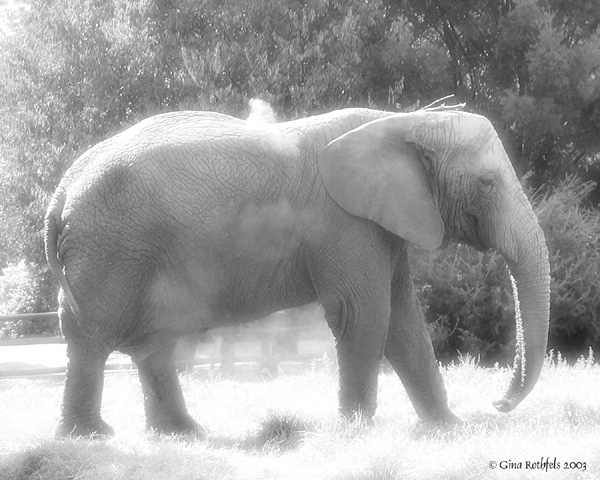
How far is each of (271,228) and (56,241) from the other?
62.4 inches

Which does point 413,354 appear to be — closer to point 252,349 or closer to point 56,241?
point 56,241

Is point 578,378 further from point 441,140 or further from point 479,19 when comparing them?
point 479,19

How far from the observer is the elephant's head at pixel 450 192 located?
657cm

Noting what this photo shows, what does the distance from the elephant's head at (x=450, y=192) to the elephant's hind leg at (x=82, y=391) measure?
2.13 meters

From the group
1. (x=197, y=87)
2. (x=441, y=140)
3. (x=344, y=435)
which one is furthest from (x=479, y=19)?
(x=344, y=435)

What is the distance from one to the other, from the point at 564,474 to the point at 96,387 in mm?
3366

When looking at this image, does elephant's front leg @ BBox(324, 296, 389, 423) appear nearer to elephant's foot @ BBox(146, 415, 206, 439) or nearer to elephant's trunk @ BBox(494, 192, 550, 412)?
elephant's trunk @ BBox(494, 192, 550, 412)

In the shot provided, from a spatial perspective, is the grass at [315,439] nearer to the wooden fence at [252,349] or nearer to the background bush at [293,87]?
the wooden fence at [252,349]

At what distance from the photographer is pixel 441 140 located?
6.76 m

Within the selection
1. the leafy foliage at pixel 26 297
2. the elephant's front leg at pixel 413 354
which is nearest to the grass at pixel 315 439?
A: the elephant's front leg at pixel 413 354

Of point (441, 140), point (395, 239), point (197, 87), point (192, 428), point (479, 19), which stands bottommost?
point (192, 428)

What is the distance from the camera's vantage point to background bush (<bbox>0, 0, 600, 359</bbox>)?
13.6m

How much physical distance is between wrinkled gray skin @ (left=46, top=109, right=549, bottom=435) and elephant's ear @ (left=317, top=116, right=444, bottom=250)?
0.01 metres

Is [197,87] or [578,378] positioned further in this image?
[197,87]
